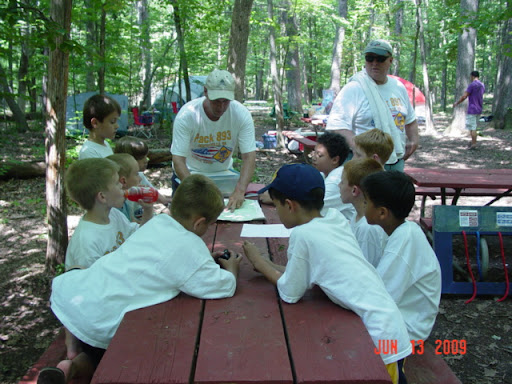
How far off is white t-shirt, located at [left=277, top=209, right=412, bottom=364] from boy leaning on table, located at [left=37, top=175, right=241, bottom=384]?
30 cm

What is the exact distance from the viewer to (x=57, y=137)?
3770 mm

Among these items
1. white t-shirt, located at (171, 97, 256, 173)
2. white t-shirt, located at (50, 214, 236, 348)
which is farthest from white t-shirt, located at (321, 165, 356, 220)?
white t-shirt, located at (50, 214, 236, 348)

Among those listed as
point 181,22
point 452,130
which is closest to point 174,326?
point 181,22

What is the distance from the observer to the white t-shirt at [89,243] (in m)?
2.21

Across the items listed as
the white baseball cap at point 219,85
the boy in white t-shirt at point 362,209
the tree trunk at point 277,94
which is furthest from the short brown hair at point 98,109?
the tree trunk at point 277,94

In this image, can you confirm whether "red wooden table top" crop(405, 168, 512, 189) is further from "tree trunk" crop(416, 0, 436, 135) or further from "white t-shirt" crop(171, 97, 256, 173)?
"tree trunk" crop(416, 0, 436, 135)

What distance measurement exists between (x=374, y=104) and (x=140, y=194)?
2.17 m

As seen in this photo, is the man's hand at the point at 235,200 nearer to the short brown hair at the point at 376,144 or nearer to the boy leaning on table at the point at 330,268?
the short brown hair at the point at 376,144

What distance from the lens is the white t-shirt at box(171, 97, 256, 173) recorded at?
3.55 metres

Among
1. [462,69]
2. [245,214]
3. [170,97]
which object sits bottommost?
[245,214]

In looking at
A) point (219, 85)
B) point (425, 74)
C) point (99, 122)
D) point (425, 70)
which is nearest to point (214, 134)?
point (219, 85)

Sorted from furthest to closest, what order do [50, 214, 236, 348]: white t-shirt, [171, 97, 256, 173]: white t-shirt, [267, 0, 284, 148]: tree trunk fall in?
[267, 0, 284, 148]: tree trunk → [171, 97, 256, 173]: white t-shirt → [50, 214, 236, 348]: white t-shirt

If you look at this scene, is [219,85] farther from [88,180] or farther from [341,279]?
[341,279]

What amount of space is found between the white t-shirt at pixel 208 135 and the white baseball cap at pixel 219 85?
322 millimetres
